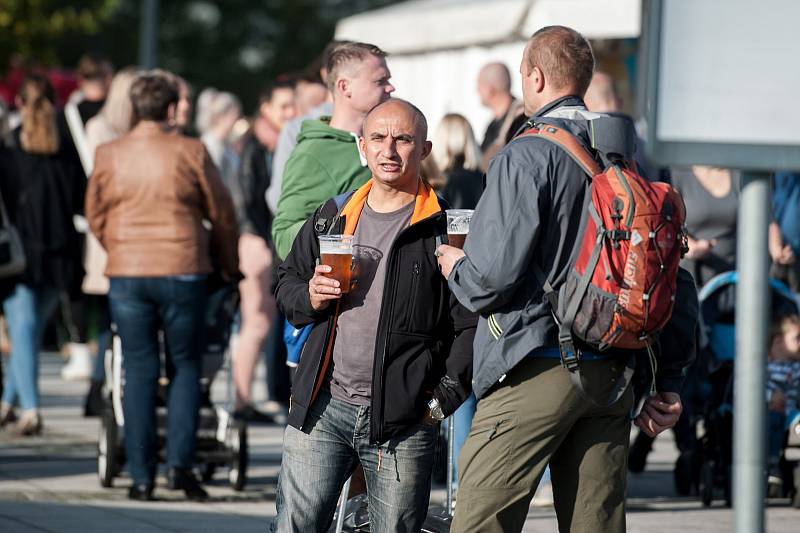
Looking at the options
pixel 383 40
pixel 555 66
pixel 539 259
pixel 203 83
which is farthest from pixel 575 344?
pixel 203 83

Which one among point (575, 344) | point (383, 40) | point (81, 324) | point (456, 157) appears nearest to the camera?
point (575, 344)

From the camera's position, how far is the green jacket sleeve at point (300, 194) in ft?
19.5

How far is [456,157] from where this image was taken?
→ 8430 mm

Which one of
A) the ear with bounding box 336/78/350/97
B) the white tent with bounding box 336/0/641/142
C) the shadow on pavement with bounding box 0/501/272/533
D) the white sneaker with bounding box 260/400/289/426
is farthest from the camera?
the white tent with bounding box 336/0/641/142

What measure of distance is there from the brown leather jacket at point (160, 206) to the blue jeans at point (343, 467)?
125 inches

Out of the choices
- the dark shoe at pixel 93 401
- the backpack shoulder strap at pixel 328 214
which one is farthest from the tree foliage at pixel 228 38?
the backpack shoulder strap at pixel 328 214

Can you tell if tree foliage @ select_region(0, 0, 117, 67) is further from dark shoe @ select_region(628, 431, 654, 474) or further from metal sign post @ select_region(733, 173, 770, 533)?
metal sign post @ select_region(733, 173, 770, 533)

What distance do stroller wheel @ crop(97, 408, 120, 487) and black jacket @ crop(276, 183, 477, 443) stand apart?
3446 millimetres

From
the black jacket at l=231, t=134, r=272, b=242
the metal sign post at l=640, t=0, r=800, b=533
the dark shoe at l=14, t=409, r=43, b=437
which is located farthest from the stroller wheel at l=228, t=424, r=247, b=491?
the metal sign post at l=640, t=0, r=800, b=533

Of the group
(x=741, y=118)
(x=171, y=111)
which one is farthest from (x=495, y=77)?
(x=741, y=118)

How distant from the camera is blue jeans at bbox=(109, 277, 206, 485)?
25.6 ft

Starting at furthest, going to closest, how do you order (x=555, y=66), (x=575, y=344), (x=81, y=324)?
1. (x=81, y=324)
2. (x=555, y=66)
3. (x=575, y=344)

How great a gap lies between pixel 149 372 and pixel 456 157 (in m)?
1.98

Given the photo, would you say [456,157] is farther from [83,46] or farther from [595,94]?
[83,46]
